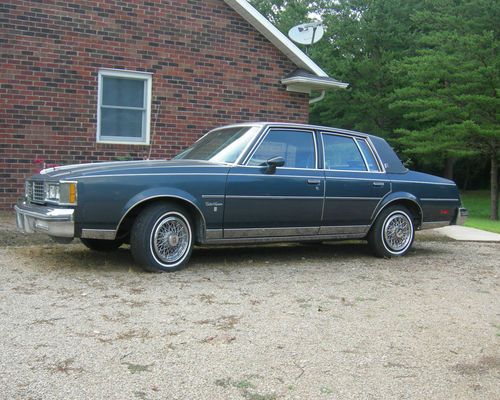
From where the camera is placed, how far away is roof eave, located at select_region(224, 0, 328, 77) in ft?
38.4

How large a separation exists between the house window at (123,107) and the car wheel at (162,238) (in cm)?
538

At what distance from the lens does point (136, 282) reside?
5672 mm

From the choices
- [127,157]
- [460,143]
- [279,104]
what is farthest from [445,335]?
[460,143]

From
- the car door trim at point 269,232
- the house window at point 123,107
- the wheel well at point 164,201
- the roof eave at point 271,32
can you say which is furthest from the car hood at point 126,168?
the roof eave at point 271,32

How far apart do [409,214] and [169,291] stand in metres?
3.79

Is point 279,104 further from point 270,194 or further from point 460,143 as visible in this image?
point 460,143

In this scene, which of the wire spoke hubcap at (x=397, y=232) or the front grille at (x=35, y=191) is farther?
the wire spoke hubcap at (x=397, y=232)

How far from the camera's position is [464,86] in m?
18.7

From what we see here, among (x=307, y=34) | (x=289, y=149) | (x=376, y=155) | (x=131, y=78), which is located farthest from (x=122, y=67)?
(x=376, y=155)

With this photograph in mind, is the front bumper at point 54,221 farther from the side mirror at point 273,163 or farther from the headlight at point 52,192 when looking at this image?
the side mirror at point 273,163

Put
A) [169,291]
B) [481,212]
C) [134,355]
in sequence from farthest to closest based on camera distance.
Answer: [481,212] → [169,291] → [134,355]

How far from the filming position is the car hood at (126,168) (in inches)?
232

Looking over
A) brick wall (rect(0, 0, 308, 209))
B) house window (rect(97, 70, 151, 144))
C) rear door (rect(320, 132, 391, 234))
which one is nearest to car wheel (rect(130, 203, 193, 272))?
rear door (rect(320, 132, 391, 234))

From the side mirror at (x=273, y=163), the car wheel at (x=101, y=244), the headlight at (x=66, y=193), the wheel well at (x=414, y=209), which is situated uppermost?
the side mirror at (x=273, y=163)
